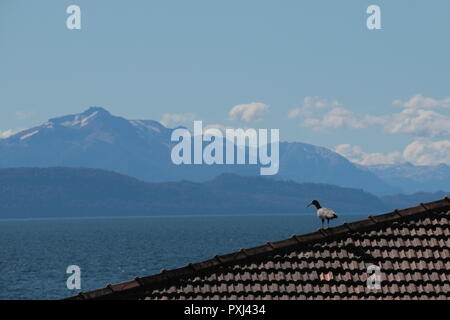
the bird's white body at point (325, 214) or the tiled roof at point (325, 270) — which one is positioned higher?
the bird's white body at point (325, 214)

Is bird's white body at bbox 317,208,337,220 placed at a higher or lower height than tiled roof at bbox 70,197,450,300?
higher

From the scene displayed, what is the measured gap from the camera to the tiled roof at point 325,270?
2245 centimetres

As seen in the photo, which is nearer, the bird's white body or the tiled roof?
the tiled roof

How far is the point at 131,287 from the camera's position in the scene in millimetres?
22703

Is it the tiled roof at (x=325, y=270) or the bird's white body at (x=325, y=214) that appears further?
the bird's white body at (x=325, y=214)

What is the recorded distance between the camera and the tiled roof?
73.7 feet

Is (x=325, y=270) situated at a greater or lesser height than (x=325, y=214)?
lesser

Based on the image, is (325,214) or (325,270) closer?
(325,270)

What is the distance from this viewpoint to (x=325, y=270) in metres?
23.3
